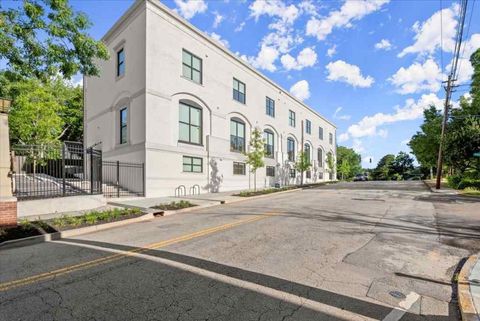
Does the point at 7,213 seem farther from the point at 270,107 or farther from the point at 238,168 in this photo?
the point at 270,107

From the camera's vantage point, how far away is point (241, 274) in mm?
4828

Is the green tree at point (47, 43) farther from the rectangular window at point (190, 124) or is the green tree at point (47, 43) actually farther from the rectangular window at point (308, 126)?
the rectangular window at point (308, 126)

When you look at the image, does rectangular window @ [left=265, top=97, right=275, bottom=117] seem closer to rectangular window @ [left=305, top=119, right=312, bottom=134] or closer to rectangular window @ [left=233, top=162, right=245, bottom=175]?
rectangular window @ [left=233, top=162, right=245, bottom=175]

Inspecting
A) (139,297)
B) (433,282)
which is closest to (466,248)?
(433,282)

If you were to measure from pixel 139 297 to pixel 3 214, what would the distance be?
705cm

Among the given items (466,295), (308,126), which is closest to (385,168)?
(308,126)

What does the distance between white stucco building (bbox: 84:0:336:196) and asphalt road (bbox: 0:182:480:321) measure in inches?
434

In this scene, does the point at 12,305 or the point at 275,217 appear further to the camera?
the point at 275,217

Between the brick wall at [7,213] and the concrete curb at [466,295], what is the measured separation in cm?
1088

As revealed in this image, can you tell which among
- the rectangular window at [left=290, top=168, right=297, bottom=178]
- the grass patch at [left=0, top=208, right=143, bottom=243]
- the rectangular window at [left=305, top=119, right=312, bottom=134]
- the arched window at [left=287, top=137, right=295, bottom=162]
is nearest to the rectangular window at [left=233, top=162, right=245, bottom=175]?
the arched window at [left=287, top=137, right=295, bottom=162]

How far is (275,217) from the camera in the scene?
34.1 feet

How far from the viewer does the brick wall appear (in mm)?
8305

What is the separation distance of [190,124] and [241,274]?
17.5m

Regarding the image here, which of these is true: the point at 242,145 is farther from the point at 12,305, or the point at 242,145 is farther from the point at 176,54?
the point at 12,305
